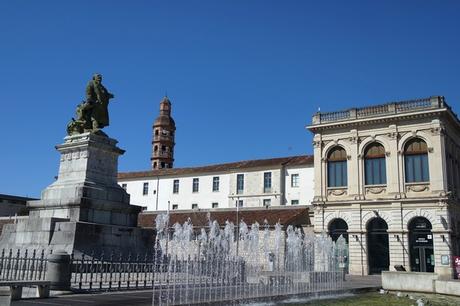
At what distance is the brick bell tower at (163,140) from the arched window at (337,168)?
41805 millimetres

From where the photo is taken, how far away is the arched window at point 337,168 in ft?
134

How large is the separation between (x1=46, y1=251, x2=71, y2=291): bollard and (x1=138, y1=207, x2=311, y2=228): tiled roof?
92.6ft

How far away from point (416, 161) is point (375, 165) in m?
3.21

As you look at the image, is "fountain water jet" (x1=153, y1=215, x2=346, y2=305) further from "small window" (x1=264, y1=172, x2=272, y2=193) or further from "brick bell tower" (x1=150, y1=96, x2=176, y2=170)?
"brick bell tower" (x1=150, y1=96, x2=176, y2=170)

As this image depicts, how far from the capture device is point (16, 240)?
17.8 meters

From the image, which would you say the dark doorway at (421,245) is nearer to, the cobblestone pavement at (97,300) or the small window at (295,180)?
the small window at (295,180)

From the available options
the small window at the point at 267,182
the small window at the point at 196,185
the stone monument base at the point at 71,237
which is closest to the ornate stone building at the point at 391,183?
the small window at the point at 267,182

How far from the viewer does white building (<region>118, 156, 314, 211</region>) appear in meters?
50.1

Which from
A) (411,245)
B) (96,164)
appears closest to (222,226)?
A: (411,245)

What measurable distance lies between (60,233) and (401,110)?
98.9 ft

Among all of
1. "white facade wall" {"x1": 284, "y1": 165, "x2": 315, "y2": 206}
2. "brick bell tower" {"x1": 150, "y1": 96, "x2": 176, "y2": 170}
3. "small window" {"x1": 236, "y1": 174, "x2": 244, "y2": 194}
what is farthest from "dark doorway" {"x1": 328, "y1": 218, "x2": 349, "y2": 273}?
"brick bell tower" {"x1": 150, "y1": 96, "x2": 176, "y2": 170}

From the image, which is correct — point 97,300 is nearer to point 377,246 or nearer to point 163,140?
point 377,246

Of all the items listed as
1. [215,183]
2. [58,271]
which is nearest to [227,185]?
[215,183]

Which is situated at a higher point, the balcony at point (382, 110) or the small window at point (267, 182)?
the balcony at point (382, 110)
